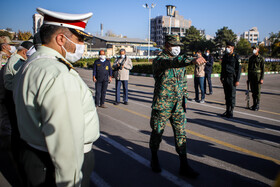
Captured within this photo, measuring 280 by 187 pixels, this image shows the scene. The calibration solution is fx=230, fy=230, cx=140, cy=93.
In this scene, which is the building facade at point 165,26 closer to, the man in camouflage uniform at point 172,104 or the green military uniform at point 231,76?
the green military uniform at point 231,76

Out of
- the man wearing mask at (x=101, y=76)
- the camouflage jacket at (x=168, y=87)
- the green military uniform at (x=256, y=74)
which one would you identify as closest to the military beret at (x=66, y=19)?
the camouflage jacket at (x=168, y=87)

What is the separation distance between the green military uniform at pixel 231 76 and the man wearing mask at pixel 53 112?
5814mm

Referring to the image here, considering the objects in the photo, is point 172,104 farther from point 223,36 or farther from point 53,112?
point 223,36

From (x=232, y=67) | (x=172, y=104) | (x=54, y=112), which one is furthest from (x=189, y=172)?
(x=232, y=67)

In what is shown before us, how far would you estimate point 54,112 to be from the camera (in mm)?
1304

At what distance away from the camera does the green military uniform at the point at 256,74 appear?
24.7 feet

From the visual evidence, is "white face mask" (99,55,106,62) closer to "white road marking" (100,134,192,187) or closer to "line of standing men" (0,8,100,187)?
"white road marking" (100,134,192,187)

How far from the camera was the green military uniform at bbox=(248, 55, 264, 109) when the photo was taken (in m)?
7.53

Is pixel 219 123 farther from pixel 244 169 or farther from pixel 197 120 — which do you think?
pixel 244 169

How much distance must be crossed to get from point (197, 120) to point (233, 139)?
61.9 inches

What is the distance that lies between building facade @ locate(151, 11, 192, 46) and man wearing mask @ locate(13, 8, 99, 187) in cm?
12737

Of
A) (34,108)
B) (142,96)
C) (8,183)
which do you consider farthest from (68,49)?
(142,96)

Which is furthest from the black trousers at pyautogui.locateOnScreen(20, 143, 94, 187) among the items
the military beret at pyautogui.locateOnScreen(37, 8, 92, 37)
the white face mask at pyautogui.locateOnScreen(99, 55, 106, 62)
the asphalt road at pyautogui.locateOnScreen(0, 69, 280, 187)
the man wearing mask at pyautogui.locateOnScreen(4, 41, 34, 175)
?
the white face mask at pyautogui.locateOnScreen(99, 55, 106, 62)

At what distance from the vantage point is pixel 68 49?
1.70 metres
